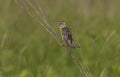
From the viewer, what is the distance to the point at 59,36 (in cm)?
514

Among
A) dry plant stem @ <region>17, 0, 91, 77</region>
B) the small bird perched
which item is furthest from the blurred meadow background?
dry plant stem @ <region>17, 0, 91, 77</region>

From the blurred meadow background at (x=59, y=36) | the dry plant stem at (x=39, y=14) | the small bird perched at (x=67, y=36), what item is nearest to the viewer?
the dry plant stem at (x=39, y=14)

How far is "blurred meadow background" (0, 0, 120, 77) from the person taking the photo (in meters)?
4.20

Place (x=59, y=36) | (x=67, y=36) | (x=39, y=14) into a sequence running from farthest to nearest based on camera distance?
1. (x=59, y=36)
2. (x=67, y=36)
3. (x=39, y=14)

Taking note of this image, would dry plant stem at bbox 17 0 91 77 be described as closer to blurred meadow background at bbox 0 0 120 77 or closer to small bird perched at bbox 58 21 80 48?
small bird perched at bbox 58 21 80 48

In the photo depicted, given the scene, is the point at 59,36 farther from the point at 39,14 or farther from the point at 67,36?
the point at 39,14

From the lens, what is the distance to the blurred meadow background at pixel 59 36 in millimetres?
4195

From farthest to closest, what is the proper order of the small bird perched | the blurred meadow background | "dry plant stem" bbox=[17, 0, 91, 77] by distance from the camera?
the blurred meadow background < the small bird perched < "dry plant stem" bbox=[17, 0, 91, 77]

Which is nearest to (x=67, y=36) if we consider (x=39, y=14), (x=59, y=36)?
(x=39, y=14)

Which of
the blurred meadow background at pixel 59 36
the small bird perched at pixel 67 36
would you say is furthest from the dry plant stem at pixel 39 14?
the blurred meadow background at pixel 59 36

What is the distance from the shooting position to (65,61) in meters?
4.79

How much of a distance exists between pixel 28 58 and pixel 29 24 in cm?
121

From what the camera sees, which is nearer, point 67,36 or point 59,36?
point 67,36

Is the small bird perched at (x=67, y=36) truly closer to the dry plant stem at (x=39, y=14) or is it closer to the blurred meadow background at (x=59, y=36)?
the dry plant stem at (x=39, y=14)
